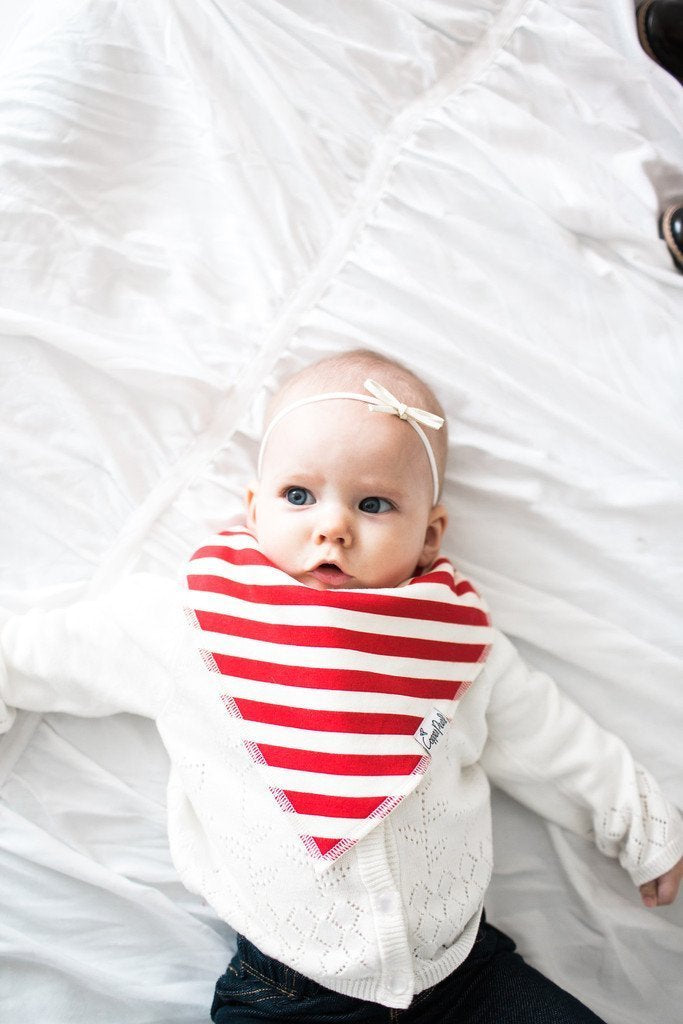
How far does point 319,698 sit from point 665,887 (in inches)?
23.8

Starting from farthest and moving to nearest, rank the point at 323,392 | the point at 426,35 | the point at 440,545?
the point at 426,35
the point at 440,545
the point at 323,392

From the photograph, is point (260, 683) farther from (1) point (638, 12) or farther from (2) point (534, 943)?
(1) point (638, 12)

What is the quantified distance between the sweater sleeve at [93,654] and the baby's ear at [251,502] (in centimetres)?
15

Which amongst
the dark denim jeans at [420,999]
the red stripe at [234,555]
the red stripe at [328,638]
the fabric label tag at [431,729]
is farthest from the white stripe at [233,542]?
the dark denim jeans at [420,999]

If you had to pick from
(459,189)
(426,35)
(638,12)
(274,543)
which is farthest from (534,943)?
(638,12)

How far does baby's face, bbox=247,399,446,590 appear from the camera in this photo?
1104 millimetres

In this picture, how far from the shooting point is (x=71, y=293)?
4.15ft

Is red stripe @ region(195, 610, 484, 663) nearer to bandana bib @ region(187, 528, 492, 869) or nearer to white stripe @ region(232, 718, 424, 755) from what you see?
bandana bib @ region(187, 528, 492, 869)

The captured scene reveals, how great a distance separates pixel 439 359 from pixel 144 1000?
1023mm

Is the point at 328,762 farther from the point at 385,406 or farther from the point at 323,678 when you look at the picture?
the point at 385,406

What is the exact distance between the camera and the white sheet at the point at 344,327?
4.01 feet

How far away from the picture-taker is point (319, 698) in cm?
105

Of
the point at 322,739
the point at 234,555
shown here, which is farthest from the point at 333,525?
the point at 322,739

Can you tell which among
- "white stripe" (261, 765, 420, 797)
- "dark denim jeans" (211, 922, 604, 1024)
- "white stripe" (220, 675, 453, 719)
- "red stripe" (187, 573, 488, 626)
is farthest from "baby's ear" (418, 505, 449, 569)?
"dark denim jeans" (211, 922, 604, 1024)
